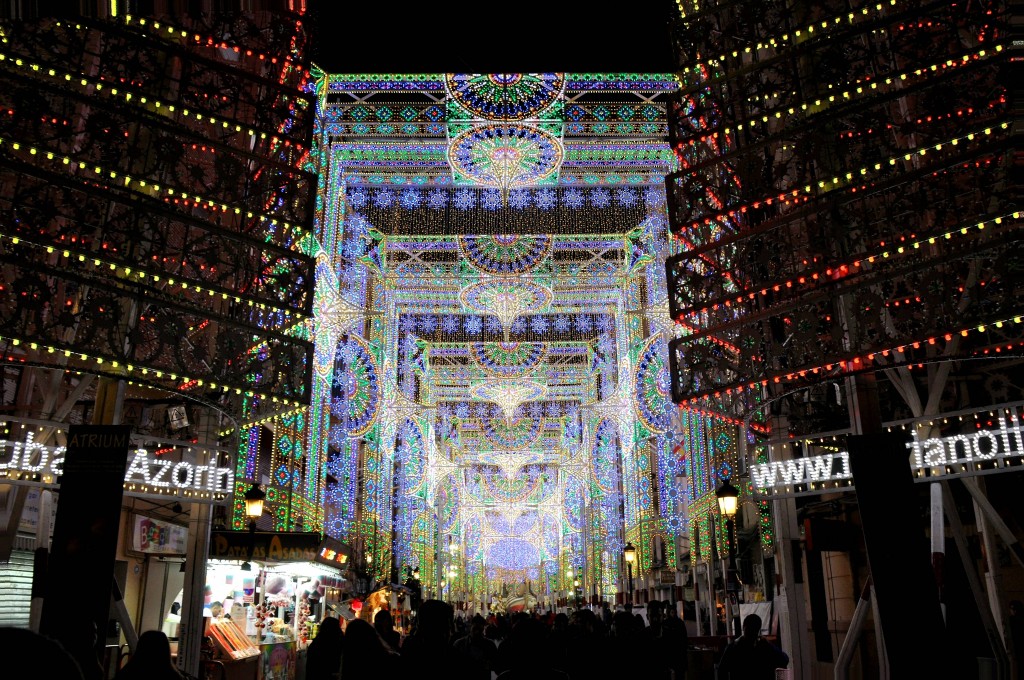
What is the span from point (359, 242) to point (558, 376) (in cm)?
1952

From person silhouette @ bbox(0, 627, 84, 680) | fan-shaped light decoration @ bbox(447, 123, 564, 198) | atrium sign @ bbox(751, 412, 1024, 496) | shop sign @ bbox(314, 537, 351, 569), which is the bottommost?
person silhouette @ bbox(0, 627, 84, 680)

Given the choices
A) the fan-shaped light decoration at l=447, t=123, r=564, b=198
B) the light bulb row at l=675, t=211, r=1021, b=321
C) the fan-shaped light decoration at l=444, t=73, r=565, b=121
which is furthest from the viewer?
the fan-shaped light decoration at l=447, t=123, r=564, b=198

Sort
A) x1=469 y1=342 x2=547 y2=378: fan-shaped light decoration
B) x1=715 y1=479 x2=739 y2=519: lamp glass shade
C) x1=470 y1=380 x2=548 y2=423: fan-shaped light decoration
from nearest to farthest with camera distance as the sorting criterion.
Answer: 1. x1=715 y1=479 x2=739 y2=519: lamp glass shade
2. x1=469 y1=342 x2=547 y2=378: fan-shaped light decoration
3. x1=470 y1=380 x2=548 y2=423: fan-shaped light decoration

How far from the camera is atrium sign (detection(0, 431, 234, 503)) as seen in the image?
10438 millimetres

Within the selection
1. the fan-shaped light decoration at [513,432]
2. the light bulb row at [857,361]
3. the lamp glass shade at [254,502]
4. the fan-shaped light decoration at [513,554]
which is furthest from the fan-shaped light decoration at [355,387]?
the fan-shaped light decoration at [513,554]

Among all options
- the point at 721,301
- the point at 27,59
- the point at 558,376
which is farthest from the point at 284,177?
the point at 558,376

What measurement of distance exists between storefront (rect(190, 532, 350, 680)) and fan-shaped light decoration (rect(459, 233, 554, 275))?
1260cm

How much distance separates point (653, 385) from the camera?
2923 cm

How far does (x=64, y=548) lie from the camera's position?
9.13 m

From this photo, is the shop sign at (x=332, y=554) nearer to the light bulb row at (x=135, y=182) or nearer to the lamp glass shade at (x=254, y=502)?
the lamp glass shade at (x=254, y=502)

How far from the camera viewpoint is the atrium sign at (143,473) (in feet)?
34.2

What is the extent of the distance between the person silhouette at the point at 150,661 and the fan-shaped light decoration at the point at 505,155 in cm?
1858

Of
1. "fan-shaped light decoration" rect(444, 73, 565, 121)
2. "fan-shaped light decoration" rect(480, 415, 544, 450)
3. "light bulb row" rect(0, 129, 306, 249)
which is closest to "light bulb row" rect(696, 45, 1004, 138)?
"light bulb row" rect(0, 129, 306, 249)

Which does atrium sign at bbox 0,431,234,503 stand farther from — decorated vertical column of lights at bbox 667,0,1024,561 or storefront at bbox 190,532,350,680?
decorated vertical column of lights at bbox 667,0,1024,561
